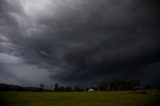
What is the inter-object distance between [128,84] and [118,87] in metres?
9.96

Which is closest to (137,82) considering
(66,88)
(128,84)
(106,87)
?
(128,84)

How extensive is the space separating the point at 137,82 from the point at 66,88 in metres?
63.7

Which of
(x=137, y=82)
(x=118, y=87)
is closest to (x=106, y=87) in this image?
(x=118, y=87)

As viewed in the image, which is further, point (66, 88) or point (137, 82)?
point (66, 88)

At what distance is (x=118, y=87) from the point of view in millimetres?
184875

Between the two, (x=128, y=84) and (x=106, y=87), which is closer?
(x=128, y=84)

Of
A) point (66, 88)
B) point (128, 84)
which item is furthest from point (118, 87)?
point (66, 88)

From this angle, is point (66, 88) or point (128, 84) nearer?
point (128, 84)

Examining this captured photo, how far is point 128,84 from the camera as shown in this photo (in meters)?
179

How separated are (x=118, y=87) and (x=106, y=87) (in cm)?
1464

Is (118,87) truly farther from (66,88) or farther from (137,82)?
(66,88)

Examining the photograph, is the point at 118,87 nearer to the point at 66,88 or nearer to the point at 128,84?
the point at 128,84

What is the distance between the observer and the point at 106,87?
196500 millimetres
